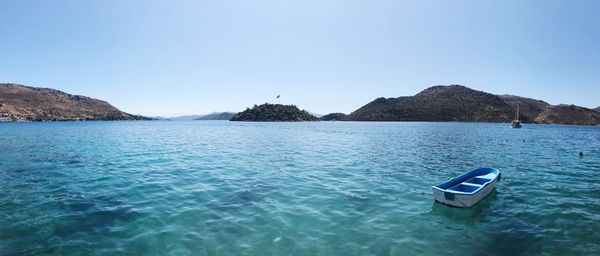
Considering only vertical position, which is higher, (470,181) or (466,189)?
(470,181)

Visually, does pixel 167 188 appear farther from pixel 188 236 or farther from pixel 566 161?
pixel 566 161

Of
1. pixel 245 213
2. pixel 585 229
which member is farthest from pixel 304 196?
pixel 585 229

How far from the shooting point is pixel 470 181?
81.0 feet

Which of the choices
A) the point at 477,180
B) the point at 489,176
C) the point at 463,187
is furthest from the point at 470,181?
the point at 463,187

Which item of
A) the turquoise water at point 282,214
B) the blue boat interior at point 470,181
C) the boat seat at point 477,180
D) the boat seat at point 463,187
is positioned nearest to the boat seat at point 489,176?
the blue boat interior at point 470,181

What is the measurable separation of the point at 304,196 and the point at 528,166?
30.7 meters

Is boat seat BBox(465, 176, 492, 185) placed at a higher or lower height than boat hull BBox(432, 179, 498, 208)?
higher

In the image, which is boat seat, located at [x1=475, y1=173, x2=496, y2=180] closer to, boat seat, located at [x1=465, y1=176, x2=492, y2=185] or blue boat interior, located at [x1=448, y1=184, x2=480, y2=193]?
boat seat, located at [x1=465, y1=176, x2=492, y2=185]

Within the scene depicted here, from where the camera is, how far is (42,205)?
772 inches

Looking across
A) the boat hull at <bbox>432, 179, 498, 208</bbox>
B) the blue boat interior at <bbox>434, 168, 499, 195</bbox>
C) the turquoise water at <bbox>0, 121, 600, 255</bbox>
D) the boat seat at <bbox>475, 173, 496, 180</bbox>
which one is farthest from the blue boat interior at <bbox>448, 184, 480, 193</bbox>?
the boat seat at <bbox>475, 173, 496, 180</bbox>

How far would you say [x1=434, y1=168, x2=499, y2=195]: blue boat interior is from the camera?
22.0m

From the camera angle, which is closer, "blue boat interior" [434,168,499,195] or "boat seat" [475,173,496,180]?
"blue boat interior" [434,168,499,195]

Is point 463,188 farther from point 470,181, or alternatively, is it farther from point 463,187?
point 470,181

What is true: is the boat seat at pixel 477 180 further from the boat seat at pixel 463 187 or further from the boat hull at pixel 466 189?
the boat seat at pixel 463 187
